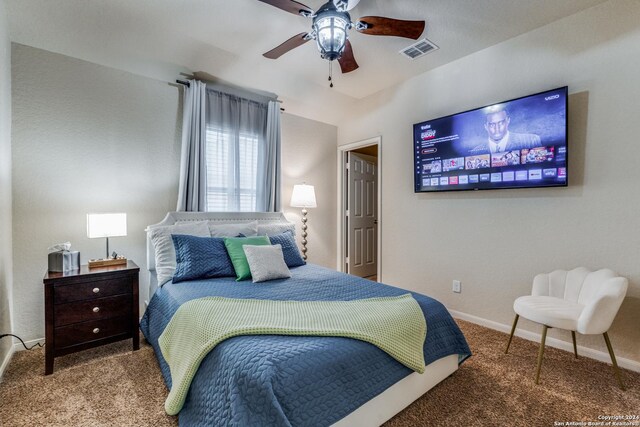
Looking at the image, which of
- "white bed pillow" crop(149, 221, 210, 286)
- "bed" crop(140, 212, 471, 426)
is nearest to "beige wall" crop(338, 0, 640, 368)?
"bed" crop(140, 212, 471, 426)

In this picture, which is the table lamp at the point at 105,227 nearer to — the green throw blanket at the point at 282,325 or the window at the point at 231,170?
the window at the point at 231,170

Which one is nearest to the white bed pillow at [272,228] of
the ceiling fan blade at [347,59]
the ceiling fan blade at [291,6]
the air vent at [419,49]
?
the ceiling fan blade at [347,59]

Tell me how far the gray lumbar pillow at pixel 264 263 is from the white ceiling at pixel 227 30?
1.92 meters

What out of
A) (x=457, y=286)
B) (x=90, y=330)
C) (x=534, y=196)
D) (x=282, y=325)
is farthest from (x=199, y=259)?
(x=534, y=196)

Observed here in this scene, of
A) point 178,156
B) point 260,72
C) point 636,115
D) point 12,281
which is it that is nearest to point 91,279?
point 12,281

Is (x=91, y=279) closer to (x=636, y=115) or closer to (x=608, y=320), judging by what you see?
(x=608, y=320)

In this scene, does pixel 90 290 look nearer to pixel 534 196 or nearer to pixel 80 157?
pixel 80 157

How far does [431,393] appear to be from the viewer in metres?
1.83

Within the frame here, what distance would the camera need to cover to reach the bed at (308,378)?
112cm

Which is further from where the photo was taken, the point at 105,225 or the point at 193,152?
the point at 193,152

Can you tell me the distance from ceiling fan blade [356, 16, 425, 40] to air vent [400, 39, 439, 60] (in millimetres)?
915

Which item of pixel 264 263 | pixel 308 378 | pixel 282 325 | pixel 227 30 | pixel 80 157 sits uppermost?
pixel 227 30

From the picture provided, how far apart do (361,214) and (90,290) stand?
3.64 m

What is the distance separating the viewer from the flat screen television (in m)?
2.38
